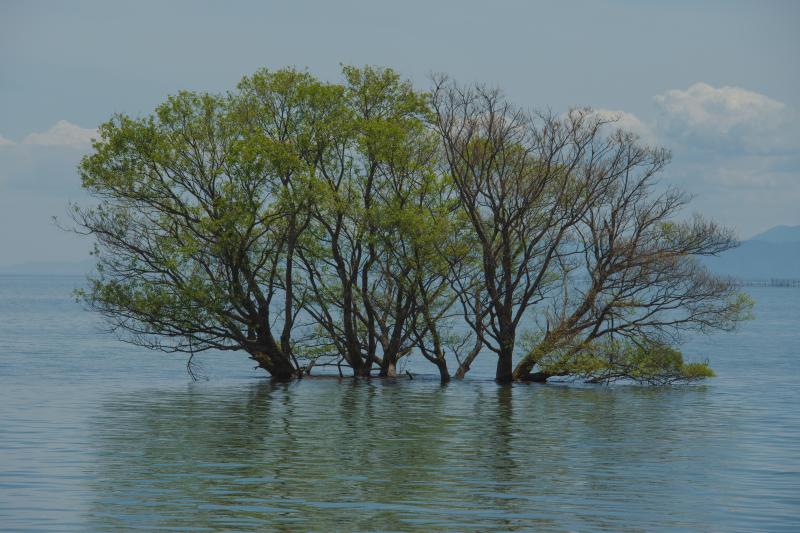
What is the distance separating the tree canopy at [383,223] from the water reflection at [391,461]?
5.82 metres

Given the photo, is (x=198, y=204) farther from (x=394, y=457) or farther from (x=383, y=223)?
(x=394, y=457)

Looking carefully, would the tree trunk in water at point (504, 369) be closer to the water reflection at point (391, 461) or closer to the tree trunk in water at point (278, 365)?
the water reflection at point (391, 461)

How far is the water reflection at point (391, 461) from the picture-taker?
61.2ft

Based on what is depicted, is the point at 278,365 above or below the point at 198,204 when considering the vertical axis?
below

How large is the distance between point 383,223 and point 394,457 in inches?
858

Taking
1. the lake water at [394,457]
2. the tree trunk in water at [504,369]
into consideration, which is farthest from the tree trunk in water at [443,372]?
the tree trunk in water at [504,369]

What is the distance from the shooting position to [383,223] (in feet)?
153

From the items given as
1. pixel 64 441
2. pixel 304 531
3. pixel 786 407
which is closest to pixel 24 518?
pixel 304 531

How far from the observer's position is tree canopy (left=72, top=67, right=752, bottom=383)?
152 feet

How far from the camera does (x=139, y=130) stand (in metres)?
45.6

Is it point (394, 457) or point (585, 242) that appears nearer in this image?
point (394, 457)

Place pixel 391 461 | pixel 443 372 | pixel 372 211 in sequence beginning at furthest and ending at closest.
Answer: pixel 443 372 < pixel 372 211 < pixel 391 461

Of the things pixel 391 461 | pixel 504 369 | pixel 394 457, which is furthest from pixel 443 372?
pixel 391 461

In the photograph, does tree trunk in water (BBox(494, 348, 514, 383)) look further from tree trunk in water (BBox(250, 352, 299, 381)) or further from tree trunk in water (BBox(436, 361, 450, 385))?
tree trunk in water (BBox(250, 352, 299, 381))
